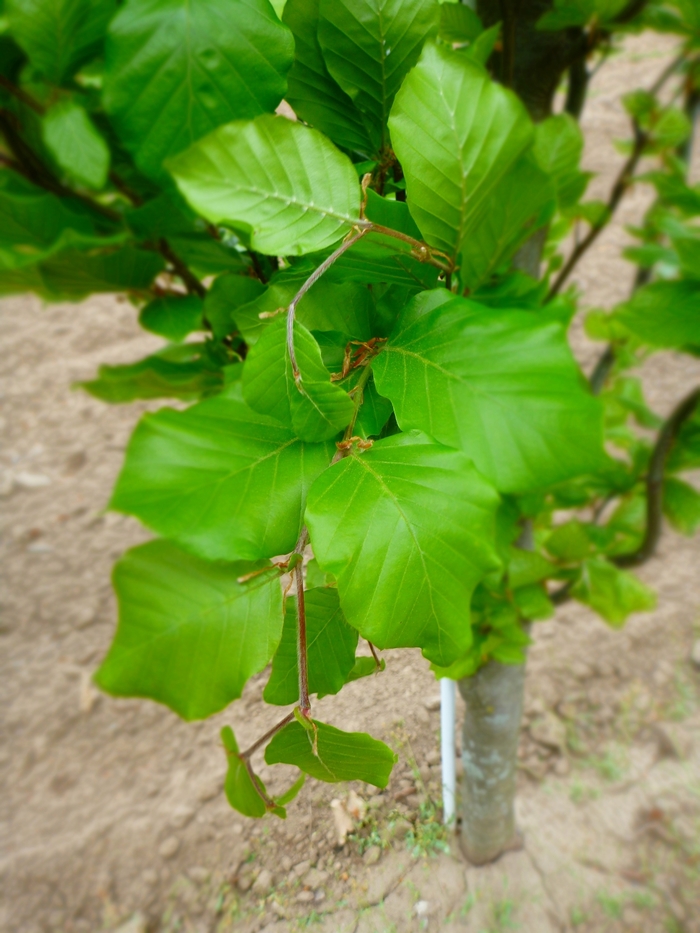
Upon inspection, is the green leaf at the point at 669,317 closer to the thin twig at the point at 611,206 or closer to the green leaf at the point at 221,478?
the thin twig at the point at 611,206

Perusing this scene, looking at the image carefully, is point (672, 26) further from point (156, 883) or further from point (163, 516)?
point (156, 883)

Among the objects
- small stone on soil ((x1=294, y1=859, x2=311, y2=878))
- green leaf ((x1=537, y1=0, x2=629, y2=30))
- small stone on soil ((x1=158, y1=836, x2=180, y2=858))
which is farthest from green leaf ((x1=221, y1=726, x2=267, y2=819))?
small stone on soil ((x1=158, y1=836, x2=180, y2=858))

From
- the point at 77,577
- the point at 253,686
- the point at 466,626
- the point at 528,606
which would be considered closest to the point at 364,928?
the point at 253,686

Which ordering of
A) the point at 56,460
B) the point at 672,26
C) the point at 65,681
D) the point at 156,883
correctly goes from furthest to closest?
the point at 56,460 < the point at 65,681 < the point at 156,883 < the point at 672,26

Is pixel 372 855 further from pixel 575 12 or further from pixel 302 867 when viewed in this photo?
pixel 575 12

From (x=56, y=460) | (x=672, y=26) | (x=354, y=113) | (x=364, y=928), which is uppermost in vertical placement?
(x=672, y=26)
